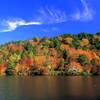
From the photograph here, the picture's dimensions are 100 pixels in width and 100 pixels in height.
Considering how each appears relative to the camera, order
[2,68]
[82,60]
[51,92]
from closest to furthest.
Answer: [51,92]
[2,68]
[82,60]

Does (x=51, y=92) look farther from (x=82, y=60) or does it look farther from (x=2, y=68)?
(x=82, y=60)

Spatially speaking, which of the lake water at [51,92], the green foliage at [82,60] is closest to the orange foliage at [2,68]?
the green foliage at [82,60]

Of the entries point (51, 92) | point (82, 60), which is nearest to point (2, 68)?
point (82, 60)

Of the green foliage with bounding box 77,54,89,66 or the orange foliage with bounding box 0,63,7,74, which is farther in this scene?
the green foliage with bounding box 77,54,89,66

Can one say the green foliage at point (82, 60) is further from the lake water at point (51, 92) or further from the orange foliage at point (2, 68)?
the lake water at point (51, 92)

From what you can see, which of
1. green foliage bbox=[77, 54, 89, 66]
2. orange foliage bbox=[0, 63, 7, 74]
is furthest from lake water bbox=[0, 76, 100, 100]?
orange foliage bbox=[0, 63, 7, 74]

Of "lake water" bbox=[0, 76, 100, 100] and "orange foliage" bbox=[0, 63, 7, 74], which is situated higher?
"orange foliage" bbox=[0, 63, 7, 74]

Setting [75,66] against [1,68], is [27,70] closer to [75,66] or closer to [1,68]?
[1,68]

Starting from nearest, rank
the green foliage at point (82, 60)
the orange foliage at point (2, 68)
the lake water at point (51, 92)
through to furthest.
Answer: the lake water at point (51, 92), the orange foliage at point (2, 68), the green foliage at point (82, 60)

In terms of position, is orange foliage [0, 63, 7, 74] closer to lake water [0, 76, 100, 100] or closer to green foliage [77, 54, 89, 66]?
green foliage [77, 54, 89, 66]

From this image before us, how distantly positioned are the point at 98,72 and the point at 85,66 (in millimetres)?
9209

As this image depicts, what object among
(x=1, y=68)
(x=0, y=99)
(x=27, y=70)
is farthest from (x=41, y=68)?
(x=0, y=99)

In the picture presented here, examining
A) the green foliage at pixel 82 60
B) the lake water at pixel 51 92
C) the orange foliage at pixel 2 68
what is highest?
the green foliage at pixel 82 60

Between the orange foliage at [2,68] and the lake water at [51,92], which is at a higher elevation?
the orange foliage at [2,68]
